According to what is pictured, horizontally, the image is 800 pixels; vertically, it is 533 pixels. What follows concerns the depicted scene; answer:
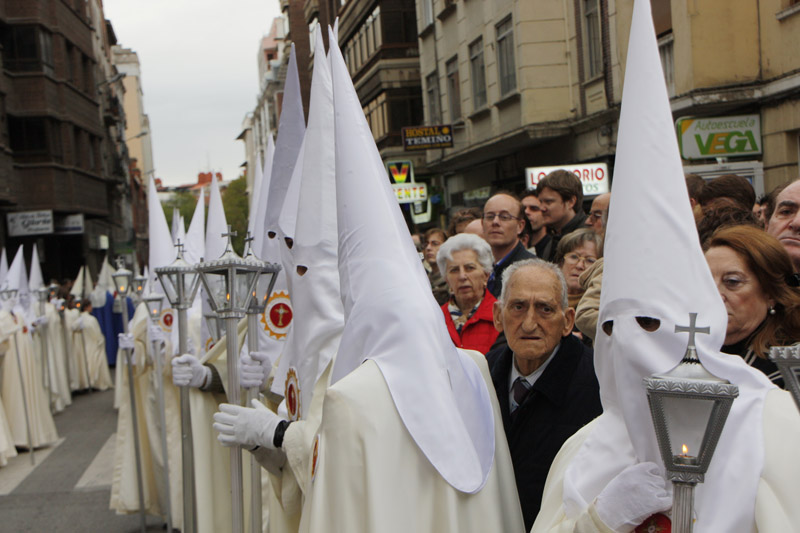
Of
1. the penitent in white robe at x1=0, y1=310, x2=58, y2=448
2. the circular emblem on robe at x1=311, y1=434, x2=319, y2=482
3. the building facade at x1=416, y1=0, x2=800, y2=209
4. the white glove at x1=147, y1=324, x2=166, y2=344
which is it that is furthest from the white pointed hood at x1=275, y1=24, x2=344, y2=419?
the penitent in white robe at x1=0, y1=310, x2=58, y2=448

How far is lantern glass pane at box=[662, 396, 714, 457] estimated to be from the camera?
1809 mm

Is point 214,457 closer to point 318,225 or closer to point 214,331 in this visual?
point 214,331

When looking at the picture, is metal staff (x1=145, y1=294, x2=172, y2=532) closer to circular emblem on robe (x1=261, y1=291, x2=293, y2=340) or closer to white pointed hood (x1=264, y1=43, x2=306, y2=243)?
circular emblem on robe (x1=261, y1=291, x2=293, y2=340)

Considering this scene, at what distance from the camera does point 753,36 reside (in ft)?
38.9

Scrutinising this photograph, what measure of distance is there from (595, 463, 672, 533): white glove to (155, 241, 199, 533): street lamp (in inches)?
169

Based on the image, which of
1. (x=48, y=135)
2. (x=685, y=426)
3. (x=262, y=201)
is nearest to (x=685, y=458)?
(x=685, y=426)

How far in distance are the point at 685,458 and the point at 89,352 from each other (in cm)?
1861

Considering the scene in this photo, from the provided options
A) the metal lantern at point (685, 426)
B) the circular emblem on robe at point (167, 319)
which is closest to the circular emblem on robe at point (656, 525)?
the metal lantern at point (685, 426)

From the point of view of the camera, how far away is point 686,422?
1832 mm

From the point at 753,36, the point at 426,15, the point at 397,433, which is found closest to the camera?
the point at 397,433

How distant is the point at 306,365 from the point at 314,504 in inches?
43.8

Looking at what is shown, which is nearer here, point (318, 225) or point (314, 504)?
point (314, 504)

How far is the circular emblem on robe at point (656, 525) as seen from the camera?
2094mm

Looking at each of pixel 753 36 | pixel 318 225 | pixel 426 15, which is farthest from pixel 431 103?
pixel 318 225
